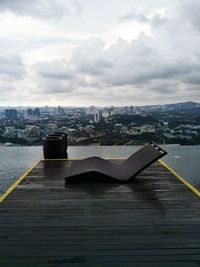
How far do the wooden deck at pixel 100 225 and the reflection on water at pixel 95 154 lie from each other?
1500 millimetres

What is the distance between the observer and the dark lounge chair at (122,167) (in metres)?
3.74

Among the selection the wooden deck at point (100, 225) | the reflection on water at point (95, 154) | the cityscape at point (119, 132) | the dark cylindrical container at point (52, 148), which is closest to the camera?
the wooden deck at point (100, 225)

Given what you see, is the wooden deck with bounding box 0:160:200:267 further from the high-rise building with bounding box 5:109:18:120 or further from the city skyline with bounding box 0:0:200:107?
the high-rise building with bounding box 5:109:18:120

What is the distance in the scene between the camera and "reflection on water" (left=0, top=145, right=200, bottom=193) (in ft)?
17.2

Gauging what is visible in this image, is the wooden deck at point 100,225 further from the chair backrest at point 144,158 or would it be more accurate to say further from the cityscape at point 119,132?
the cityscape at point 119,132

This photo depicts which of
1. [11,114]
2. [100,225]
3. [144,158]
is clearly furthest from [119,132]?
[11,114]

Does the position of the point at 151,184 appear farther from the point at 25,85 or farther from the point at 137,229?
the point at 25,85

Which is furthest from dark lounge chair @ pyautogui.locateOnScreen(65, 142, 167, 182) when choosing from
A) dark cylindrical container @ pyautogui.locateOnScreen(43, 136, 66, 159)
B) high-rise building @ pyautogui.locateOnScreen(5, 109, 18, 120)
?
high-rise building @ pyautogui.locateOnScreen(5, 109, 18, 120)

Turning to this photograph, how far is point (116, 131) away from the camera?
28.5 ft

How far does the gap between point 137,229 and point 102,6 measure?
21.5ft

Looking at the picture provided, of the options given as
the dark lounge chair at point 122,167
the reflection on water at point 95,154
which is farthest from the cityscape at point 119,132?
the dark lounge chair at point 122,167

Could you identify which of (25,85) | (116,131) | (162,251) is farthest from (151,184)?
(25,85)

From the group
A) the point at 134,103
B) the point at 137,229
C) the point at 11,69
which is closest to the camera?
the point at 137,229

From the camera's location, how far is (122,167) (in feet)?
14.5
